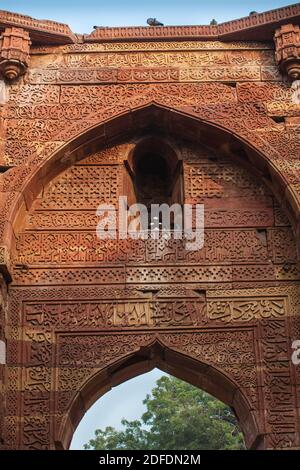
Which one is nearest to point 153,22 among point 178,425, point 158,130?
point 158,130

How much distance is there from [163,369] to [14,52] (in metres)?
4.02

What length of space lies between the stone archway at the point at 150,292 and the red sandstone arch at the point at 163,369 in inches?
1.1

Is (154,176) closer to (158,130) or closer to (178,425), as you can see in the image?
(158,130)

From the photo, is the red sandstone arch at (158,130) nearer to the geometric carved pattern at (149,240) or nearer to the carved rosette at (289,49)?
the geometric carved pattern at (149,240)

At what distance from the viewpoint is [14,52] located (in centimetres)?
941

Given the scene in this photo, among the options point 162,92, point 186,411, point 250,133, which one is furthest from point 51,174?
point 186,411

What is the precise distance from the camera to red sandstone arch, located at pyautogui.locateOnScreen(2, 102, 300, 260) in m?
8.85

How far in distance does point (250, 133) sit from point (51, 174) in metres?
2.32

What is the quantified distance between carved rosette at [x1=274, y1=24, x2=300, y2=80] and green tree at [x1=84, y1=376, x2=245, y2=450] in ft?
47.1

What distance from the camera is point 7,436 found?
791 cm

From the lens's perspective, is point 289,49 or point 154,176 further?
point 154,176

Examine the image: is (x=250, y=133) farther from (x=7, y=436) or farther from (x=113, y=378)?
(x=7, y=436)

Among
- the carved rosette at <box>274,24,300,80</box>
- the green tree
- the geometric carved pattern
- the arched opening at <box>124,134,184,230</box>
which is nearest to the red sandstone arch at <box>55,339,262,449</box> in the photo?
the geometric carved pattern

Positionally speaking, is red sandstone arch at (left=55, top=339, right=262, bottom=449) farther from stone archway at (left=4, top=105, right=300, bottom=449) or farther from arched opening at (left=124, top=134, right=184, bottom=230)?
arched opening at (left=124, top=134, right=184, bottom=230)
